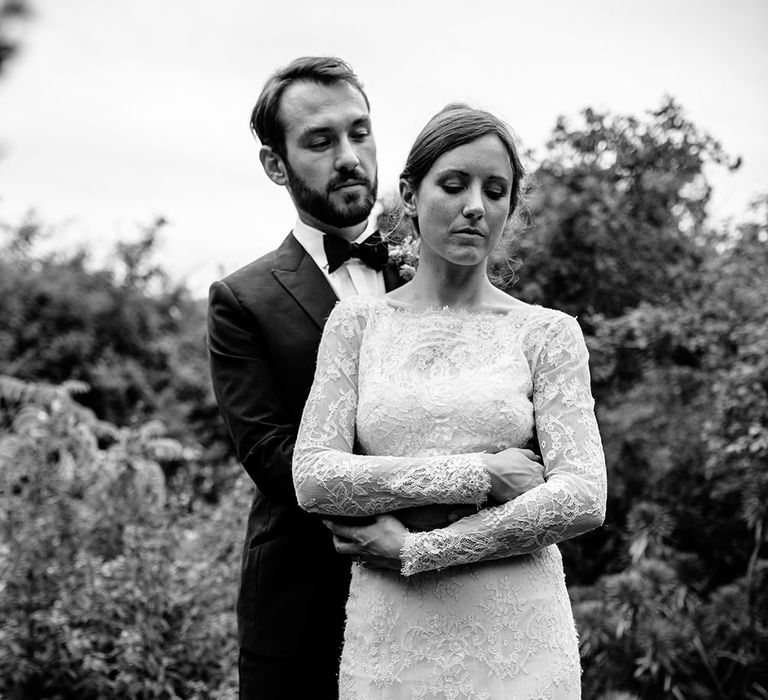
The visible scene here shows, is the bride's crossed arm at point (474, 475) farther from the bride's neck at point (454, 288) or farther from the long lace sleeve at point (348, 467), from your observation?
the bride's neck at point (454, 288)

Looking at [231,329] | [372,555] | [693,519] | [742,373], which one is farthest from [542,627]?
[693,519]

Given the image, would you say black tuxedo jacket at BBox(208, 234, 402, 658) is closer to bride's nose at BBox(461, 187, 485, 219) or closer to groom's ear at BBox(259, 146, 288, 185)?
groom's ear at BBox(259, 146, 288, 185)

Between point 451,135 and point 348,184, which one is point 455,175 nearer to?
point 451,135

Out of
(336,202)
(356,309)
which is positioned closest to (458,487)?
(356,309)

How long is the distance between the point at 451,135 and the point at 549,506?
37.3 inches

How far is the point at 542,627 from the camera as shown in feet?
7.19

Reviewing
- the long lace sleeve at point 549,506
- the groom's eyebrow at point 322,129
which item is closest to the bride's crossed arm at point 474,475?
the long lace sleeve at point 549,506

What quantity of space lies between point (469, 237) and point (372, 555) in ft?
2.69

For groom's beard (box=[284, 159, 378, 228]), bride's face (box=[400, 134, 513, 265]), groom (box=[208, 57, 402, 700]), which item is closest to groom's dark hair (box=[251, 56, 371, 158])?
groom (box=[208, 57, 402, 700])

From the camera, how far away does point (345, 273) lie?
2.94 meters

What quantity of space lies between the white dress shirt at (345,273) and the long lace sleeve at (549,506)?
0.82m

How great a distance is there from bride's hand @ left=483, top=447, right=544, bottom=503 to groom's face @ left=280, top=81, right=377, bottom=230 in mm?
1084

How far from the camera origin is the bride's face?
92.4 inches

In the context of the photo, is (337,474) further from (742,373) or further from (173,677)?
(742,373)
